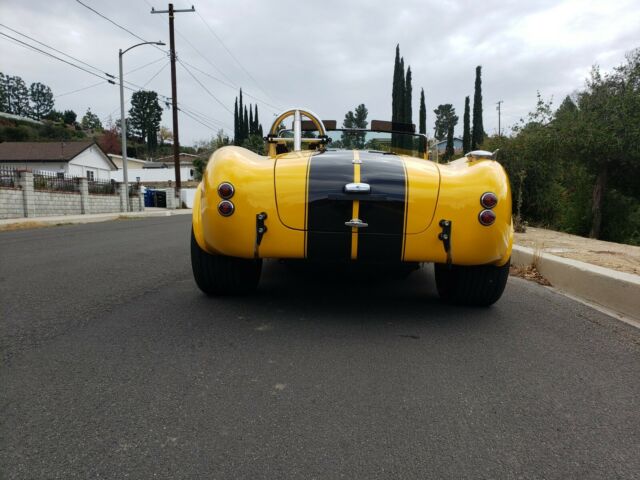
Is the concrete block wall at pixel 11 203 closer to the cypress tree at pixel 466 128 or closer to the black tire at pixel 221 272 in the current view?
the black tire at pixel 221 272

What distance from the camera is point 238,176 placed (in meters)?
2.87

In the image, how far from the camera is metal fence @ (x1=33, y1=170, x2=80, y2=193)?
18.6 metres

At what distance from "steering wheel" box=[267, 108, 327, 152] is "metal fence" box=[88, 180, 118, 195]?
2089 centimetres

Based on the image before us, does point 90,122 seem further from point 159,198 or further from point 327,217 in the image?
point 327,217

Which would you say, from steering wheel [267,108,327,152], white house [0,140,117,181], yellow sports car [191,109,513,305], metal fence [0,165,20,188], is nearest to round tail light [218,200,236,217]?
yellow sports car [191,109,513,305]

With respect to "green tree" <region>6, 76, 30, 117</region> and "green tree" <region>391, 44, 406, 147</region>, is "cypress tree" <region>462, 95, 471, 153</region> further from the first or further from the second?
"green tree" <region>6, 76, 30, 117</region>

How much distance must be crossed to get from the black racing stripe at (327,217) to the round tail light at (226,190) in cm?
47

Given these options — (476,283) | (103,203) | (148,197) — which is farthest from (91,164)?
(476,283)

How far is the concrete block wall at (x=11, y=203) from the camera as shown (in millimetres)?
16078

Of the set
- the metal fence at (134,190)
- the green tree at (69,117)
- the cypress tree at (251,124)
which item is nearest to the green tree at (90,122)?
the green tree at (69,117)

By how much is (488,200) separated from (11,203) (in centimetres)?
1820

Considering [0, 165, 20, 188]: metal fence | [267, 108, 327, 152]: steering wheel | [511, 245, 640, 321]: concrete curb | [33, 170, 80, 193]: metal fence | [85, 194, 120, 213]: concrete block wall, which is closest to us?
[511, 245, 640, 321]: concrete curb

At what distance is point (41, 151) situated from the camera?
44.2 metres

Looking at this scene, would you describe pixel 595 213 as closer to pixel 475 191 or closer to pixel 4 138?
pixel 475 191
